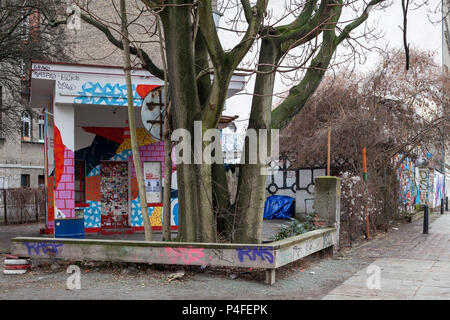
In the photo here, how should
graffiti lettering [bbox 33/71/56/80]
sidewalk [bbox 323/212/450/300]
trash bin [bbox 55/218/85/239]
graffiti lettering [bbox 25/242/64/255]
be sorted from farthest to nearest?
1. graffiti lettering [bbox 33/71/56/80]
2. trash bin [bbox 55/218/85/239]
3. graffiti lettering [bbox 25/242/64/255]
4. sidewalk [bbox 323/212/450/300]

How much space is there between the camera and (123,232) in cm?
1581

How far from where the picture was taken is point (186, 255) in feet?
26.0

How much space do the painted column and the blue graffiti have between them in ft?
1.80

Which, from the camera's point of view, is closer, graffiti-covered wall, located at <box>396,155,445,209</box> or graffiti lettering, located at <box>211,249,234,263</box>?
graffiti lettering, located at <box>211,249,234,263</box>

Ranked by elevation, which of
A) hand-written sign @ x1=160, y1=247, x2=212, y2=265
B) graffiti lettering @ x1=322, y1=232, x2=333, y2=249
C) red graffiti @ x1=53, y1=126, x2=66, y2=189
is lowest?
graffiti lettering @ x1=322, y1=232, x2=333, y2=249

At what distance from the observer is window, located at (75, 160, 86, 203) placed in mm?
15664

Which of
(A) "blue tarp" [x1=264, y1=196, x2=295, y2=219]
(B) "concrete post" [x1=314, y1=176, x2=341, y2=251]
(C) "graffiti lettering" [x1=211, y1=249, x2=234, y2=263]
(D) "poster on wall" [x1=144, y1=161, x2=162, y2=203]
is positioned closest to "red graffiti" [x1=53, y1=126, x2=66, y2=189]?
(D) "poster on wall" [x1=144, y1=161, x2=162, y2=203]

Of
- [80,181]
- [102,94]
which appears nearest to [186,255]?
[102,94]

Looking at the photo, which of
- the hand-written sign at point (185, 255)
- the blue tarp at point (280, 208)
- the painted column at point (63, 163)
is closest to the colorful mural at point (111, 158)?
the painted column at point (63, 163)

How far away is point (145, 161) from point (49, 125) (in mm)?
3242

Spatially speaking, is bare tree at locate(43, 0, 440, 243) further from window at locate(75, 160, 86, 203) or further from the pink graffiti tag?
window at locate(75, 160, 86, 203)

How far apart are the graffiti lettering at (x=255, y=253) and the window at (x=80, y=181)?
9.34 meters
